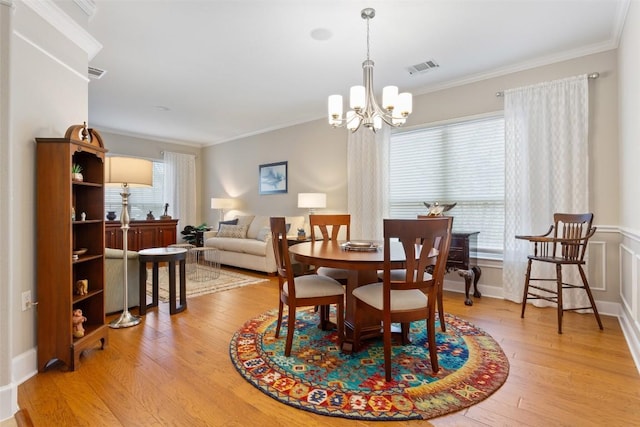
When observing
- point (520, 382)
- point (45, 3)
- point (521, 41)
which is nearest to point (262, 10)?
point (45, 3)

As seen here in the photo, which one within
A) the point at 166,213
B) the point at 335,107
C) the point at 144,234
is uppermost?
the point at 335,107

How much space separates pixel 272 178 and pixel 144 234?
Result: 262cm

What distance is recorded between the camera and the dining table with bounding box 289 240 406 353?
6.43 ft

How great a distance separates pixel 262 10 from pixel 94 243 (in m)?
2.24

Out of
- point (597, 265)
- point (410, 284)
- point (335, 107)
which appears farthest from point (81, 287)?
point (597, 265)

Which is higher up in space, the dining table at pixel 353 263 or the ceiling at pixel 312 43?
the ceiling at pixel 312 43

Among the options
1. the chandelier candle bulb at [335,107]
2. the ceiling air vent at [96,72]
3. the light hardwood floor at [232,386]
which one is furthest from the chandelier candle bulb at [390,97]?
the ceiling air vent at [96,72]

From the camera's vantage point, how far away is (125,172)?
8.61ft

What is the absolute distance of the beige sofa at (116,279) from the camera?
300 centimetres

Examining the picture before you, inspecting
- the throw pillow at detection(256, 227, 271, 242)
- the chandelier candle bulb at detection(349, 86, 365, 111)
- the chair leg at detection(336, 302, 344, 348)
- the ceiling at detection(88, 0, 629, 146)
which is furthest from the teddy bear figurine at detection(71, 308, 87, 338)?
the throw pillow at detection(256, 227, 271, 242)

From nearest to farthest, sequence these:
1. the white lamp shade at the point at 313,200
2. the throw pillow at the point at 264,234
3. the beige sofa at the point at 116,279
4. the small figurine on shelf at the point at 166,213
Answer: the beige sofa at the point at 116,279, the white lamp shade at the point at 313,200, the throw pillow at the point at 264,234, the small figurine on shelf at the point at 166,213

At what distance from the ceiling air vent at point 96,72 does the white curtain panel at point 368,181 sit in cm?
320

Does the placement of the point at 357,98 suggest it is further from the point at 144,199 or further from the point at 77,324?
the point at 144,199

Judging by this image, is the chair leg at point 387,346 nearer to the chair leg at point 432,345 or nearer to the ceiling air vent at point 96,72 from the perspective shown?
the chair leg at point 432,345
